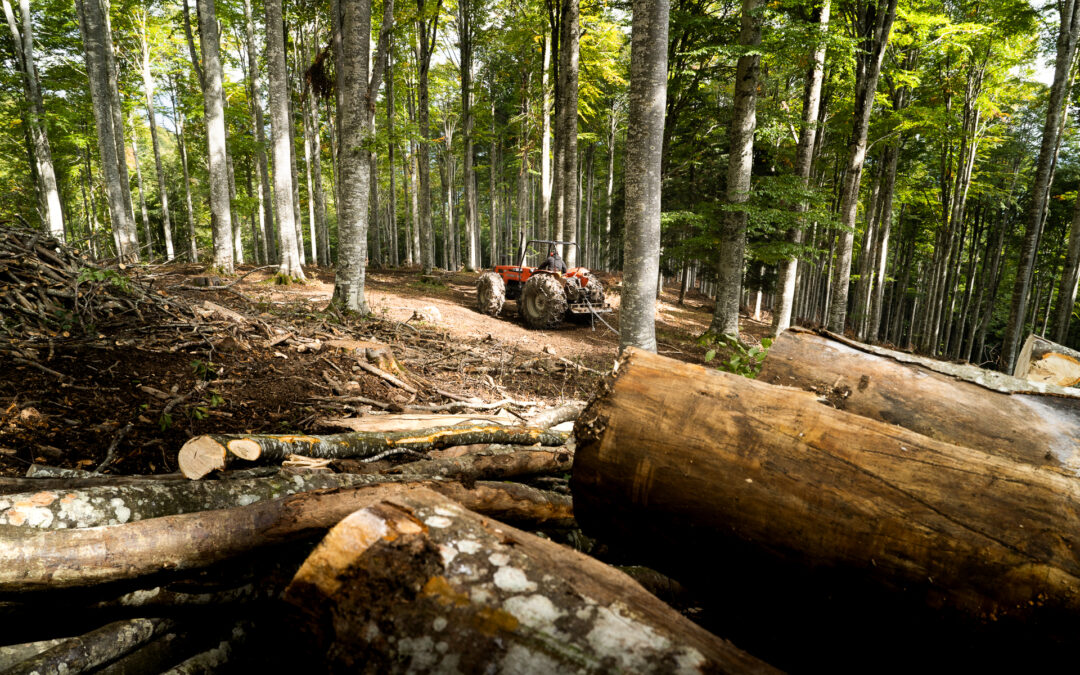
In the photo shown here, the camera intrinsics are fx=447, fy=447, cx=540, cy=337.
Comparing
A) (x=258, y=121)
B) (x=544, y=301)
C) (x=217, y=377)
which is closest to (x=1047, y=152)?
(x=544, y=301)

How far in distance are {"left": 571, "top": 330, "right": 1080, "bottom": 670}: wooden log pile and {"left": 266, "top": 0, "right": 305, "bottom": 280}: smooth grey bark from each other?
1133 centimetres

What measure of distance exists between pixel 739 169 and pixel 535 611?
Result: 9587 mm

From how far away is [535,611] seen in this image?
3.96 ft

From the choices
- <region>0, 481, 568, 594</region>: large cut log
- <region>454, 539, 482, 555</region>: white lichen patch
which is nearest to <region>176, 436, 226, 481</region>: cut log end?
<region>0, 481, 568, 594</region>: large cut log

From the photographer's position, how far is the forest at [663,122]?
8.21 m

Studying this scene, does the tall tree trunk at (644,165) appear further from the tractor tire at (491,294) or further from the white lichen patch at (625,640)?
the tractor tire at (491,294)

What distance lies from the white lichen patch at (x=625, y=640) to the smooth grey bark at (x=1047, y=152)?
15.1m

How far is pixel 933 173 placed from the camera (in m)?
19.5

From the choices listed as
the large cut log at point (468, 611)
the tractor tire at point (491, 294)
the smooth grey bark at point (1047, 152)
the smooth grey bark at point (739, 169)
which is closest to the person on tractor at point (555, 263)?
the tractor tire at point (491, 294)

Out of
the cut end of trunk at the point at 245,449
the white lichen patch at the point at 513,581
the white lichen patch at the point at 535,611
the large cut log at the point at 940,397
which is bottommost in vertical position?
the cut end of trunk at the point at 245,449

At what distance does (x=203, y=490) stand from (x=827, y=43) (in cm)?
998

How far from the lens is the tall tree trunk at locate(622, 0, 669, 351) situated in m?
5.49

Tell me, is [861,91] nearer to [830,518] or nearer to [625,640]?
[830,518]

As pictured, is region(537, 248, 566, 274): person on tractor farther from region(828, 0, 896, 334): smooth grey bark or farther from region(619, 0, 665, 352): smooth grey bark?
region(828, 0, 896, 334): smooth grey bark
